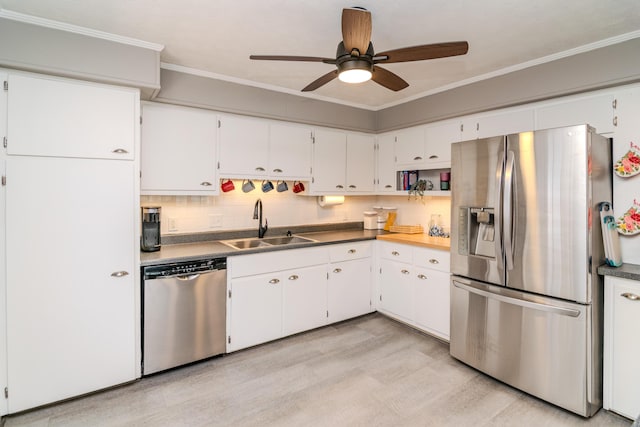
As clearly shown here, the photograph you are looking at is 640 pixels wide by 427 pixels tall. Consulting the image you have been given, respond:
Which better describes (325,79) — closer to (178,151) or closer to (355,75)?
(355,75)

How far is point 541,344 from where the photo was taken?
2287mm

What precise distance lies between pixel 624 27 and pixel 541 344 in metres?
2.12

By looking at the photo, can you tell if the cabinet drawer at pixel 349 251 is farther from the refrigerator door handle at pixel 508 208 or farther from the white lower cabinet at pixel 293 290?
the refrigerator door handle at pixel 508 208

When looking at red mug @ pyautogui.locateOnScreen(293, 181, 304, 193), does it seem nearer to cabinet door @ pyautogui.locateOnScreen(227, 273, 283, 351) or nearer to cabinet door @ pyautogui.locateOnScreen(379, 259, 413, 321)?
cabinet door @ pyautogui.locateOnScreen(227, 273, 283, 351)

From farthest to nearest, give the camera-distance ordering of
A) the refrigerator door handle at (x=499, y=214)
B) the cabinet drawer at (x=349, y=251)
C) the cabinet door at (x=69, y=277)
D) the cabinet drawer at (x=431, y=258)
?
the cabinet drawer at (x=349, y=251) < the cabinet drawer at (x=431, y=258) < the refrigerator door handle at (x=499, y=214) < the cabinet door at (x=69, y=277)

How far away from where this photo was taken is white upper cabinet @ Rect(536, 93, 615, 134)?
2.41 m

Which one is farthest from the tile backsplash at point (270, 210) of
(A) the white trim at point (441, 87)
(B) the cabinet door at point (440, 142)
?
(A) the white trim at point (441, 87)

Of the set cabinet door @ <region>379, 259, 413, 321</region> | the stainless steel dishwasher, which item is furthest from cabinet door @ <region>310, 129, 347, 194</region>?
the stainless steel dishwasher

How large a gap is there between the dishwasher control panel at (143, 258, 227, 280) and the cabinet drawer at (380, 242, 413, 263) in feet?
5.79

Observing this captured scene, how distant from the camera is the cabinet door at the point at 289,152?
135 inches

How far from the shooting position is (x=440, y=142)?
139 inches

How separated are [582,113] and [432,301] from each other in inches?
76.7

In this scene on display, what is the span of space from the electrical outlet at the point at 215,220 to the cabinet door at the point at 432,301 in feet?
6.69

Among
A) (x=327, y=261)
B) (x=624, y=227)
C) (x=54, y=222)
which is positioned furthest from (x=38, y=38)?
(x=624, y=227)
